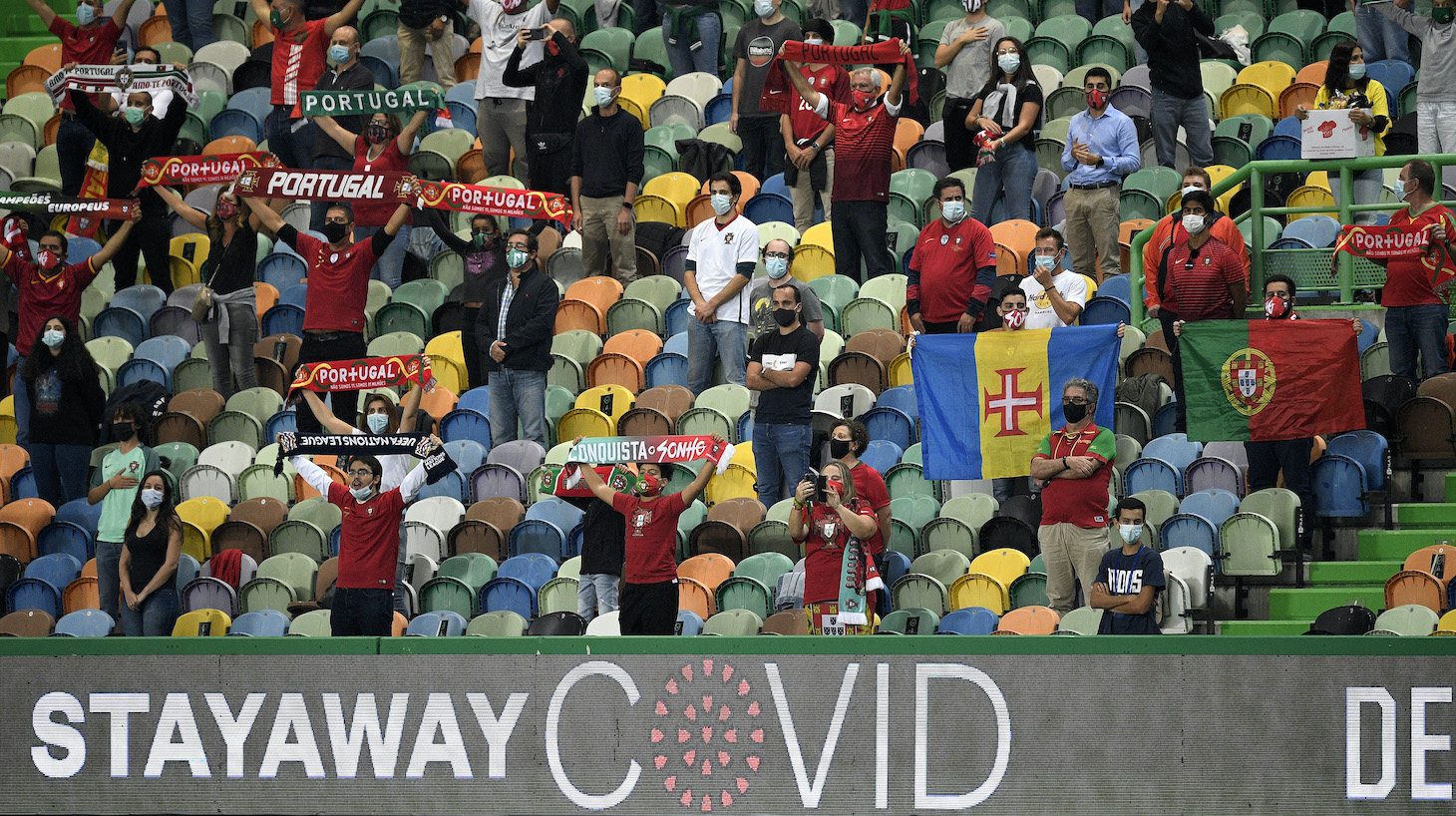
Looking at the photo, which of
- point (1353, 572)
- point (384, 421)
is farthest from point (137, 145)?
point (1353, 572)

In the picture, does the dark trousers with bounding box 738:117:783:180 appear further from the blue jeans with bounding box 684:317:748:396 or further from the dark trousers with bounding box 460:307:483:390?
the dark trousers with bounding box 460:307:483:390

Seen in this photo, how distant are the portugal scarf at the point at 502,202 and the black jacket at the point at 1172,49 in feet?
15.6

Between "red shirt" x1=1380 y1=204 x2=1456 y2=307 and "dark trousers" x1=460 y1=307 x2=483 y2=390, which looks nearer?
"red shirt" x1=1380 y1=204 x2=1456 y2=307

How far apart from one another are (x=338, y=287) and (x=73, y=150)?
4.42 metres

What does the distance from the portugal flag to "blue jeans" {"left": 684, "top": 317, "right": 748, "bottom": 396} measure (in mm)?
A: 3288

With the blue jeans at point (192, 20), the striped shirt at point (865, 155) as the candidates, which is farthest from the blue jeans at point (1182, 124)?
the blue jeans at point (192, 20)

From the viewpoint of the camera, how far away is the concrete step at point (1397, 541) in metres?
11.2

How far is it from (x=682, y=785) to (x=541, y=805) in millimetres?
683

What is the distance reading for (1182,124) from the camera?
1460cm

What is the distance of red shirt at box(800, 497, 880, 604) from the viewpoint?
1052cm

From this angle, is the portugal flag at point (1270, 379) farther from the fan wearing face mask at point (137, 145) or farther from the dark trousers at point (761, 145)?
the fan wearing face mask at point (137, 145)

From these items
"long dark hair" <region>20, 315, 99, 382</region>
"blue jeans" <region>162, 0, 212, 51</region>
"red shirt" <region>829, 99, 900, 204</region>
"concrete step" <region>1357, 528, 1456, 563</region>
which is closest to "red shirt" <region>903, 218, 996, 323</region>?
"red shirt" <region>829, 99, 900, 204</region>

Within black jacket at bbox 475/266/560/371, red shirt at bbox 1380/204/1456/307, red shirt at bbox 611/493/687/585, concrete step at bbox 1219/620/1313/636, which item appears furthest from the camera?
black jacket at bbox 475/266/560/371

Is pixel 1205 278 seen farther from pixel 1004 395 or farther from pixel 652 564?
pixel 652 564
